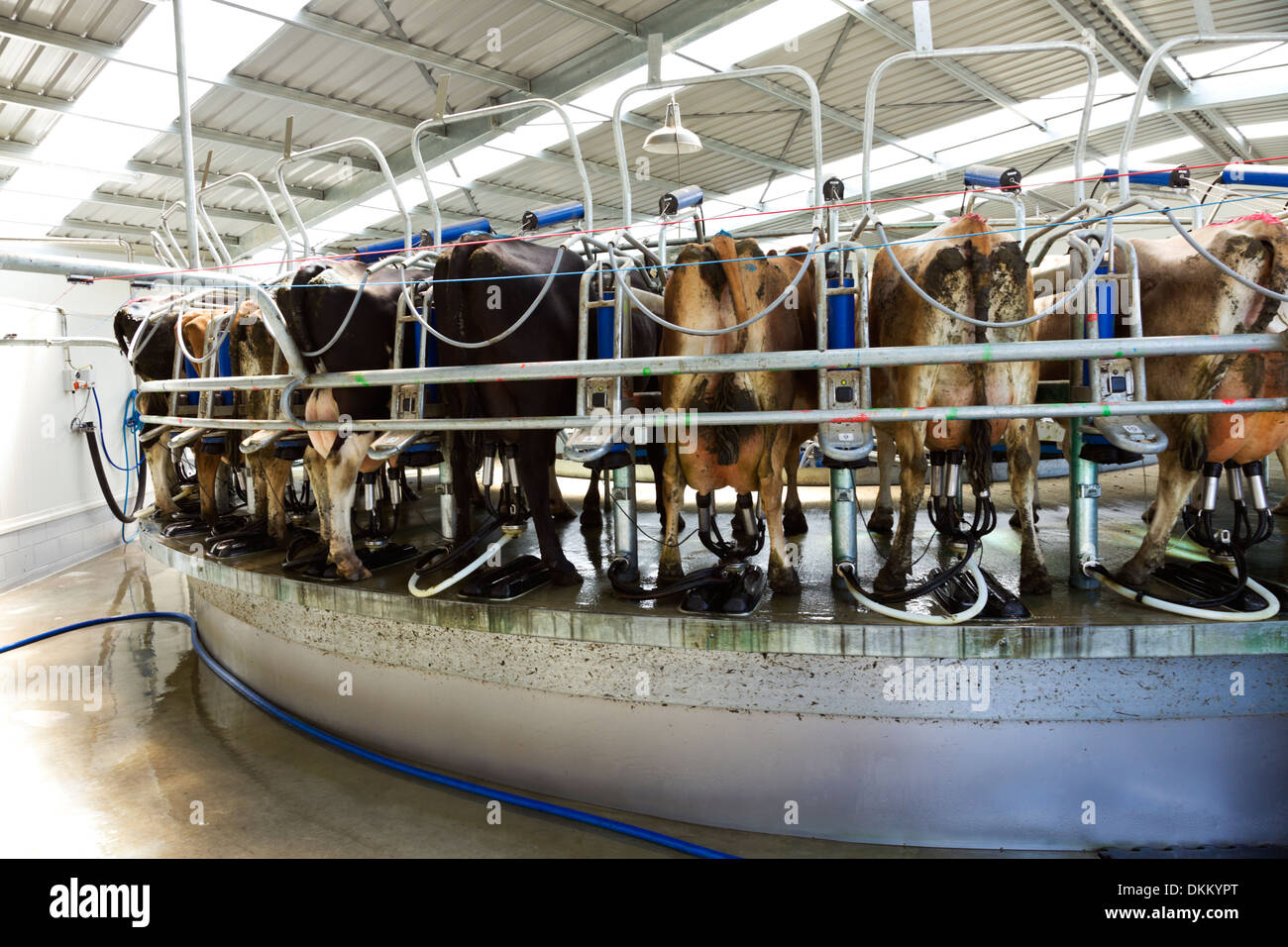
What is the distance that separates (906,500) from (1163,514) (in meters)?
0.95

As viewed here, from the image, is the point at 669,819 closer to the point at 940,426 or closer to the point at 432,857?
the point at 432,857

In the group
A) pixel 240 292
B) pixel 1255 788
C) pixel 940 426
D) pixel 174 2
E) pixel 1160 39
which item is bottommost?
pixel 1255 788

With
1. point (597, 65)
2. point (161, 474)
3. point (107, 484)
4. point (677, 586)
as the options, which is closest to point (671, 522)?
point (677, 586)

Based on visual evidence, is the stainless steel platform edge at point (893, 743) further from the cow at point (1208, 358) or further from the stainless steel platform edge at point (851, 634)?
the cow at point (1208, 358)

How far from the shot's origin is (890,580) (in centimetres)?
299

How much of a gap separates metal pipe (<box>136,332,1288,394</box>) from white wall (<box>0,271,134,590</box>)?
6428 mm

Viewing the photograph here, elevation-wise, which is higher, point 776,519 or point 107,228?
point 107,228

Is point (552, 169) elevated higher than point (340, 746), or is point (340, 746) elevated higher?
point (552, 169)

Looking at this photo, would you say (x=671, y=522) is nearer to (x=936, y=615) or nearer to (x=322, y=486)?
(x=936, y=615)

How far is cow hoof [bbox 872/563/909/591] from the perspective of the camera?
9.75 ft

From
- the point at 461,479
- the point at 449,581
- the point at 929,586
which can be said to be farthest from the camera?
the point at 461,479

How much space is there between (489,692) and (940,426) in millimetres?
2183

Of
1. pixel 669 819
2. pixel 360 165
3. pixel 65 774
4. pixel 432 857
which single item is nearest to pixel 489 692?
pixel 432 857
